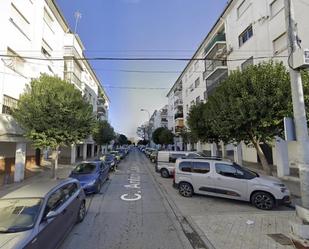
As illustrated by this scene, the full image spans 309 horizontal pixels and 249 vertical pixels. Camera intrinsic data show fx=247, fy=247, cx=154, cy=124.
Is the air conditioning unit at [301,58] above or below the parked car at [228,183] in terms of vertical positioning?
above

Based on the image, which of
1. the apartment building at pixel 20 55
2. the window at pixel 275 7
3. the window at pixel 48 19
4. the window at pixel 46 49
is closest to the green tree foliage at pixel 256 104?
the apartment building at pixel 20 55

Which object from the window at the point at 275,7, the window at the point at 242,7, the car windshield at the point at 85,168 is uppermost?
the window at the point at 242,7

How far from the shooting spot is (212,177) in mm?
10266

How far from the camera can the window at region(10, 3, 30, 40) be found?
15227mm

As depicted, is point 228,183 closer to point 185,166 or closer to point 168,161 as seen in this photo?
point 185,166

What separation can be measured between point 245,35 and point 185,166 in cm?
1584

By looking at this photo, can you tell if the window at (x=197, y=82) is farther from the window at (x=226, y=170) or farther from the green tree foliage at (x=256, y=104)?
the window at (x=226, y=170)

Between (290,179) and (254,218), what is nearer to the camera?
(254,218)

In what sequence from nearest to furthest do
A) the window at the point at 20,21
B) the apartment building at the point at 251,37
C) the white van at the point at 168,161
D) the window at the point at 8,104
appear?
1. the window at the point at 8,104
2. the window at the point at 20,21
3. the apartment building at the point at 251,37
4. the white van at the point at 168,161

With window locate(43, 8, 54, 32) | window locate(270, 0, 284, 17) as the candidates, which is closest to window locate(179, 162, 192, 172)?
window locate(270, 0, 284, 17)

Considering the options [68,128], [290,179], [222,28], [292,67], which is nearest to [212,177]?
[292,67]

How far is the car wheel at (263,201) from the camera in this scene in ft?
29.2

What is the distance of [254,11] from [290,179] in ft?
44.0

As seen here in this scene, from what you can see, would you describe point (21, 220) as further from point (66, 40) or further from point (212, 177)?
point (66, 40)
